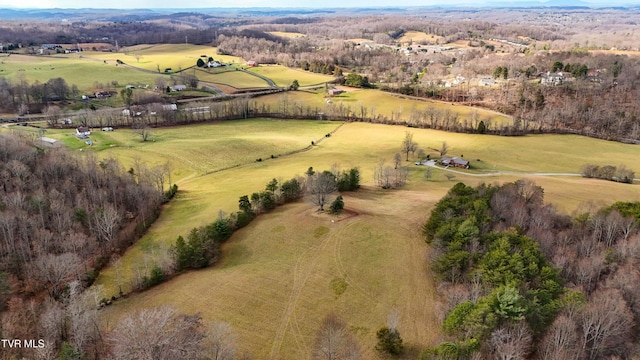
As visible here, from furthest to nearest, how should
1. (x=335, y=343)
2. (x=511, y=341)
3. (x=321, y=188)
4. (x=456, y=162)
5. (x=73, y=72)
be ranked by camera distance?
(x=73, y=72), (x=456, y=162), (x=321, y=188), (x=335, y=343), (x=511, y=341)

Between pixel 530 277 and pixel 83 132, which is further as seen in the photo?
pixel 83 132

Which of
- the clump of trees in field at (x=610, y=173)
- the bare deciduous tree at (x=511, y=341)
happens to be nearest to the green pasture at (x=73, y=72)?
the clump of trees in field at (x=610, y=173)

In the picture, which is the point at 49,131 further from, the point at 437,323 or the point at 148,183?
the point at 437,323

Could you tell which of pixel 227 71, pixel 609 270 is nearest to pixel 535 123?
pixel 609 270

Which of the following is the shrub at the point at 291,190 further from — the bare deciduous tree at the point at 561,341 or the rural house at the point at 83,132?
the rural house at the point at 83,132

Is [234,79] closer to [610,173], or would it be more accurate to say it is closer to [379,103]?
[379,103]

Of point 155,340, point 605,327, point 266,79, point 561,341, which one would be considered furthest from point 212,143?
point 266,79

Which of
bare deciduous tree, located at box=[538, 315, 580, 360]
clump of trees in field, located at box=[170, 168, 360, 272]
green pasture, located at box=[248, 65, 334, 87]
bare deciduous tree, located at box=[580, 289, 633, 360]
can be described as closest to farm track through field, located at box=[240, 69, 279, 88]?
green pasture, located at box=[248, 65, 334, 87]
